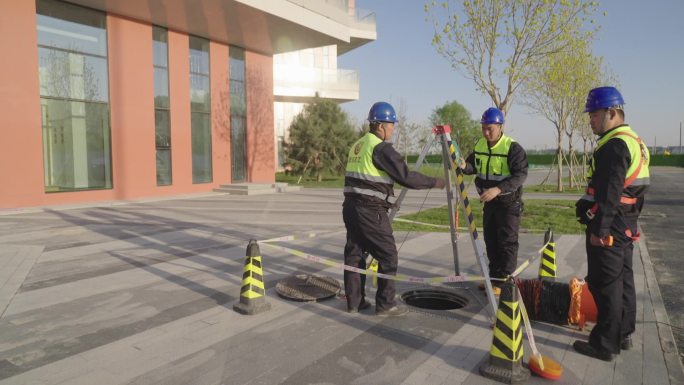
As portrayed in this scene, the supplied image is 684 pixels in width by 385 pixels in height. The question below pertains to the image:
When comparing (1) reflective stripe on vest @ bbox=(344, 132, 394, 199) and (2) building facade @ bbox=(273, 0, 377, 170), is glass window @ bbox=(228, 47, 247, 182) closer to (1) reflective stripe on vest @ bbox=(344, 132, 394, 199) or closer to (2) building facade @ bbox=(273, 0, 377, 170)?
(2) building facade @ bbox=(273, 0, 377, 170)

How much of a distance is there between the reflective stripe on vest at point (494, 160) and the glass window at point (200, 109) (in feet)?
55.6

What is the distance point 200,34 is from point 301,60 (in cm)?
2228

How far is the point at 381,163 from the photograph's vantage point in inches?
183

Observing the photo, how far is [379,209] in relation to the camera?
481cm

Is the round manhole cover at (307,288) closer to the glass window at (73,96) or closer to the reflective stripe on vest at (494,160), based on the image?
the reflective stripe on vest at (494,160)

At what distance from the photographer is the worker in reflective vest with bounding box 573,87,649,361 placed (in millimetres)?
3666

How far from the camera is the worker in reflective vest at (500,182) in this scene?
5289mm

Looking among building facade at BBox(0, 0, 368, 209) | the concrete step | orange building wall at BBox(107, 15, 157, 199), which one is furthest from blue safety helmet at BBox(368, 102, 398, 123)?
the concrete step

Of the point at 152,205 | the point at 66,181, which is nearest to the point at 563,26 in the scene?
the point at 152,205

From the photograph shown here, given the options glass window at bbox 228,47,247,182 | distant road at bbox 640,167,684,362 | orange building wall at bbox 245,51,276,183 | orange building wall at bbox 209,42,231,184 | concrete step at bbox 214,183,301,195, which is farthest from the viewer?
orange building wall at bbox 245,51,276,183

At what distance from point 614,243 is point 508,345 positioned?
124 cm

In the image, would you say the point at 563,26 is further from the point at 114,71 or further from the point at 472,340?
the point at 114,71

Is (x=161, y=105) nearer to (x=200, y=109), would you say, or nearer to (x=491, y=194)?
(x=200, y=109)

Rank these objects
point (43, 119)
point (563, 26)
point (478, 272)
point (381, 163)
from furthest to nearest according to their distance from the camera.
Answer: point (43, 119) → point (563, 26) → point (478, 272) → point (381, 163)
